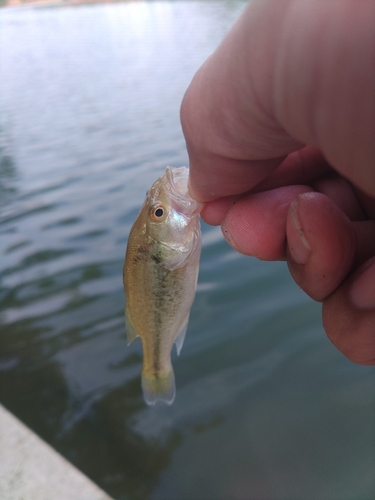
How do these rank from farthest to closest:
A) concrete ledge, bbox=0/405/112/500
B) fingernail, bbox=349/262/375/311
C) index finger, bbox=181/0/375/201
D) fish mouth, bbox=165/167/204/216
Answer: concrete ledge, bbox=0/405/112/500 → fish mouth, bbox=165/167/204/216 → fingernail, bbox=349/262/375/311 → index finger, bbox=181/0/375/201

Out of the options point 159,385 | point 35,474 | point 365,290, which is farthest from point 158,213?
point 35,474

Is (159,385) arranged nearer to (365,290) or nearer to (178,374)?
(178,374)

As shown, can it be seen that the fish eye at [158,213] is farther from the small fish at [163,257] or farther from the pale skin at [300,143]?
the pale skin at [300,143]

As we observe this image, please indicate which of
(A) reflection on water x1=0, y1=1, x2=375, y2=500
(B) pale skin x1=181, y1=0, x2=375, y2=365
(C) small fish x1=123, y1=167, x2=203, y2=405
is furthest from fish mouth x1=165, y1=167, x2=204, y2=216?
(A) reflection on water x1=0, y1=1, x2=375, y2=500

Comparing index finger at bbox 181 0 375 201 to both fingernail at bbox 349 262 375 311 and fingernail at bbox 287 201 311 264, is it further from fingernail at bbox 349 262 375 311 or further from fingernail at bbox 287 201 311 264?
fingernail at bbox 349 262 375 311

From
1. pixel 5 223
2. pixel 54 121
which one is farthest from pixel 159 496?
pixel 54 121

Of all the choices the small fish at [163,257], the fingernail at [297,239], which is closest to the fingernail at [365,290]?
the fingernail at [297,239]

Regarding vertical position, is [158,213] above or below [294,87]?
below
